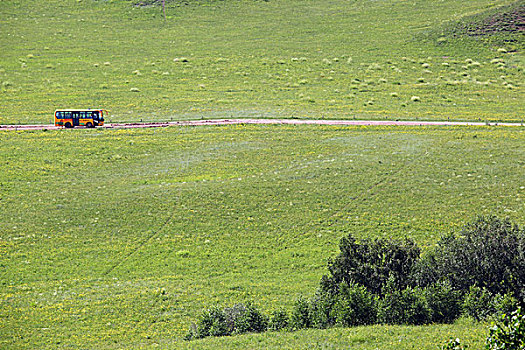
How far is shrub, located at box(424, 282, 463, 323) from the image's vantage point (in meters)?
29.8

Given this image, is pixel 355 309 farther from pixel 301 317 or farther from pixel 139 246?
pixel 139 246

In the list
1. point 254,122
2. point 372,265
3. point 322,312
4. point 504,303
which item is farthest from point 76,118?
point 504,303

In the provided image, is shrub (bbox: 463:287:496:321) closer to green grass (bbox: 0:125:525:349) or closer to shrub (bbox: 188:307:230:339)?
green grass (bbox: 0:125:525:349)

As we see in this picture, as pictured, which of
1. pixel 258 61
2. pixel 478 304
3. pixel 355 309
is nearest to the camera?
pixel 478 304

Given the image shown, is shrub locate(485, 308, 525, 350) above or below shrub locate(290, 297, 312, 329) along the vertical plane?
above

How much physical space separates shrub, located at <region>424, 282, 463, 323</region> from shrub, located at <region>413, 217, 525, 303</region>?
134cm

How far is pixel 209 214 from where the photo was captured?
5600cm

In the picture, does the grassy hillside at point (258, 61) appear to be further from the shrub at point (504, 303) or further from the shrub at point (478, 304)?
the shrub at point (504, 303)

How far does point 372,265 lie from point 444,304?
529cm

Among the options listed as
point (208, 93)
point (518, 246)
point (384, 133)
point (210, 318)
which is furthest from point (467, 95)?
point (210, 318)

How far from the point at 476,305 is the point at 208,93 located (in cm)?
8680

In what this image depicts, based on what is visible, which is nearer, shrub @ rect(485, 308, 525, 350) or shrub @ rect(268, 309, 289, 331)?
shrub @ rect(485, 308, 525, 350)

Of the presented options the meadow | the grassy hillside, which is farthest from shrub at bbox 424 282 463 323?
the grassy hillside

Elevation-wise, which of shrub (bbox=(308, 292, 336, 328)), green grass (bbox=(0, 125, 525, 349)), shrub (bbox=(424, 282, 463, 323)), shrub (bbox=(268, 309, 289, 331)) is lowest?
green grass (bbox=(0, 125, 525, 349))
